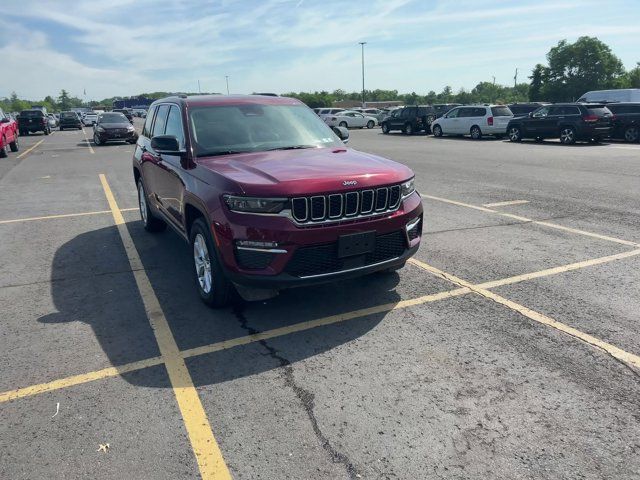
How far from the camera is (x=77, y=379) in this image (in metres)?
3.49

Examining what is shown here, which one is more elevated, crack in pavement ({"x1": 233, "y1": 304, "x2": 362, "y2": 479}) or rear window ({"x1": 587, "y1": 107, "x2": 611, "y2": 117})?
rear window ({"x1": 587, "y1": 107, "x2": 611, "y2": 117})

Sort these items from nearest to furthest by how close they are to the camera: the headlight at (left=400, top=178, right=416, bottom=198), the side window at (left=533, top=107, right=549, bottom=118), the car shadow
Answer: the car shadow < the headlight at (left=400, top=178, right=416, bottom=198) < the side window at (left=533, top=107, right=549, bottom=118)

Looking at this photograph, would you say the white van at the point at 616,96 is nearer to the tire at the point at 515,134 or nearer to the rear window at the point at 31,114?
the tire at the point at 515,134

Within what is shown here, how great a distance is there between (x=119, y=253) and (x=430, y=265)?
12.7 feet

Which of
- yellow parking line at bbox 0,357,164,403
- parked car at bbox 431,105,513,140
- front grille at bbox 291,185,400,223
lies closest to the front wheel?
parked car at bbox 431,105,513,140

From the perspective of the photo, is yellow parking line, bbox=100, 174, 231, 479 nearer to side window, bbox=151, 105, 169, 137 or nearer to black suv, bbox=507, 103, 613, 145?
side window, bbox=151, 105, 169, 137

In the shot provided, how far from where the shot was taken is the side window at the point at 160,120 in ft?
19.8

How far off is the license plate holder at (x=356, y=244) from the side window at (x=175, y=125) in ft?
6.75

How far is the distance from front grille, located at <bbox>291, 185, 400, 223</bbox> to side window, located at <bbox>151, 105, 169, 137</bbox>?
289 centimetres

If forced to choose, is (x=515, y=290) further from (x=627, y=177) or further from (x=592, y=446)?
(x=627, y=177)

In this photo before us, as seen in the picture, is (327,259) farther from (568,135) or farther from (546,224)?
(568,135)

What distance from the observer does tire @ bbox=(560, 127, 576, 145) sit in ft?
68.0

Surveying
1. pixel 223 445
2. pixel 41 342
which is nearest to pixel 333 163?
pixel 223 445

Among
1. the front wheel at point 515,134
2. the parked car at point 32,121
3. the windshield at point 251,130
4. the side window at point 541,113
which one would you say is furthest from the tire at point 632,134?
the parked car at point 32,121
